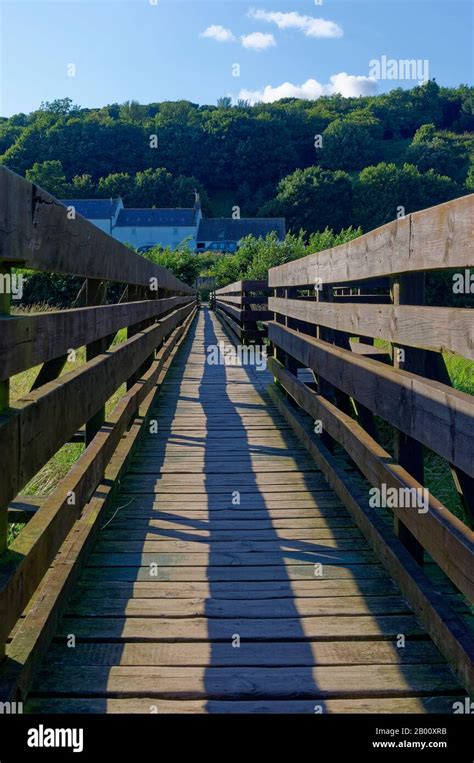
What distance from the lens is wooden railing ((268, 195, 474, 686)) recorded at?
207 cm

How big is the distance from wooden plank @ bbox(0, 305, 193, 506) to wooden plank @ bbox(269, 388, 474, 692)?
1343mm

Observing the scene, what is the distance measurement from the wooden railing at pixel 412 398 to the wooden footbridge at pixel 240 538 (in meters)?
0.01

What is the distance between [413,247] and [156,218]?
89.5m

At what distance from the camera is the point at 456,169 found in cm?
9156

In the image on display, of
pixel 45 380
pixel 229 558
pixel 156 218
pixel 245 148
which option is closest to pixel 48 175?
pixel 156 218

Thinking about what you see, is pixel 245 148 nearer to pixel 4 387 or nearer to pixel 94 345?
pixel 94 345

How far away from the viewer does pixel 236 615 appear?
2.70 metres

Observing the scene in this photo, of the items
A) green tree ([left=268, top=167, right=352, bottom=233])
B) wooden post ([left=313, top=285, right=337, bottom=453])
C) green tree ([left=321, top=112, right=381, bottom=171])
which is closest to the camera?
wooden post ([left=313, top=285, right=337, bottom=453])

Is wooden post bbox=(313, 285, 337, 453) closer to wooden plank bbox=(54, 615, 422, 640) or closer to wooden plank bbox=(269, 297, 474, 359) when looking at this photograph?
wooden plank bbox=(269, 297, 474, 359)

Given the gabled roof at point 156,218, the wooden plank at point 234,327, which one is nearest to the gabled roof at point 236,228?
the gabled roof at point 156,218

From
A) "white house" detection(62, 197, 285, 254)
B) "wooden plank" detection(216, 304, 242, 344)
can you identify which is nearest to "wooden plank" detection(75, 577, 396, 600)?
"wooden plank" detection(216, 304, 242, 344)

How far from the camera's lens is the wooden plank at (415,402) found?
2023mm
